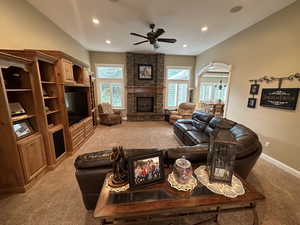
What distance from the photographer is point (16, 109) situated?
2084mm

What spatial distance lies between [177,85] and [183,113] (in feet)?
6.06

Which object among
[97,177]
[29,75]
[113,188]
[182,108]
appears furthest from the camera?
[182,108]

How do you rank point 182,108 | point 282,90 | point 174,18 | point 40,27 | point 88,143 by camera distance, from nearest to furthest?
1. point 282,90
2. point 40,27
3. point 174,18
4. point 88,143
5. point 182,108

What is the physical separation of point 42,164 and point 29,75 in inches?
63.4

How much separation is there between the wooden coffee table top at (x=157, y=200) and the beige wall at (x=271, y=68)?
2488 millimetres

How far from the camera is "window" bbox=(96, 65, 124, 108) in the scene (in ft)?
20.6

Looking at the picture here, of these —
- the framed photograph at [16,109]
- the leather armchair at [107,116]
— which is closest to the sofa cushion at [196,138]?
the framed photograph at [16,109]

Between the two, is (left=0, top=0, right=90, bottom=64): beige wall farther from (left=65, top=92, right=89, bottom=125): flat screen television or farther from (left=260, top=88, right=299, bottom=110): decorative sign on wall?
(left=260, top=88, right=299, bottom=110): decorative sign on wall

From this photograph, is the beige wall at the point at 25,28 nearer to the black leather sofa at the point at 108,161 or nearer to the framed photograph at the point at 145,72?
the black leather sofa at the point at 108,161

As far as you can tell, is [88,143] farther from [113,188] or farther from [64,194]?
[113,188]

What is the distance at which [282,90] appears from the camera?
8.86 ft

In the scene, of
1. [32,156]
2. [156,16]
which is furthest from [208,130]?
[32,156]

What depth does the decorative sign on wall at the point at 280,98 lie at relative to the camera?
99.1 inches

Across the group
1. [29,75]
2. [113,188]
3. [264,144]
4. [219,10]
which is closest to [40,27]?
[29,75]
